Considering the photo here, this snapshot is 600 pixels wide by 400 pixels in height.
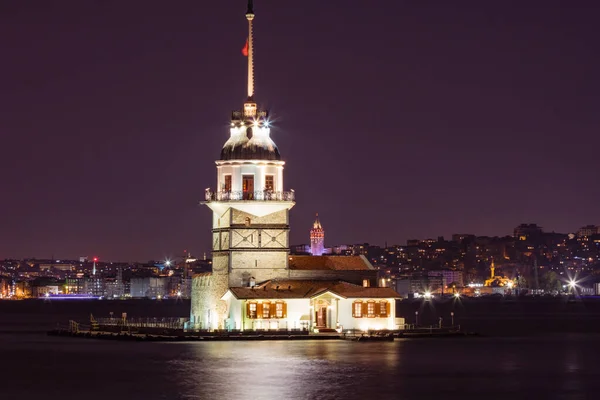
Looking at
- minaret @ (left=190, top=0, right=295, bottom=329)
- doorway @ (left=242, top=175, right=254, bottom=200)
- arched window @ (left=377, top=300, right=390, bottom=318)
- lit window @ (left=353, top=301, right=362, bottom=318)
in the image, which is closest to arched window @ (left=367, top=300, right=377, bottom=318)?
arched window @ (left=377, top=300, right=390, bottom=318)

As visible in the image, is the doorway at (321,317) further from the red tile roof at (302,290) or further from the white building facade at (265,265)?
the red tile roof at (302,290)

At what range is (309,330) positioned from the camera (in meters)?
83.2

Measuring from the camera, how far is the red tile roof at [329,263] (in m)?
87.6

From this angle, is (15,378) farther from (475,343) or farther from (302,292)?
(475,343)

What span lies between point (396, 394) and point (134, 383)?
12.2m

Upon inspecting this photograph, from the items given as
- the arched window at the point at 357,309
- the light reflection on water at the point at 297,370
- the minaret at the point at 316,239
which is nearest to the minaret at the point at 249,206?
Result: the arched window at the point at 357,309

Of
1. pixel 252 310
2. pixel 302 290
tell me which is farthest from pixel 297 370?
pixel 302 290

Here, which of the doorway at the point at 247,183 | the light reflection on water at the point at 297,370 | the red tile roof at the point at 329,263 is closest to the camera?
the light reflection on water at the point at 297,370

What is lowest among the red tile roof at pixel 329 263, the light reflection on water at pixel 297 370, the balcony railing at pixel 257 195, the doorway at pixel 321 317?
the light reflection on water at pixel 297 370

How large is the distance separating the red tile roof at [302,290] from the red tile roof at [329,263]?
169cm

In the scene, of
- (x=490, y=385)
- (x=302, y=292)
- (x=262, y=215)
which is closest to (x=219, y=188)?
(x=262, y=215)

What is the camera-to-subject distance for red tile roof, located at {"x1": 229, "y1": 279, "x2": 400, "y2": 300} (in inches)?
3263

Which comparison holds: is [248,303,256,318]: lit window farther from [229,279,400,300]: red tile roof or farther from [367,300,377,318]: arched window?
[367,300,377,318]: arched window

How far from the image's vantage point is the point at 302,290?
84000 mm
